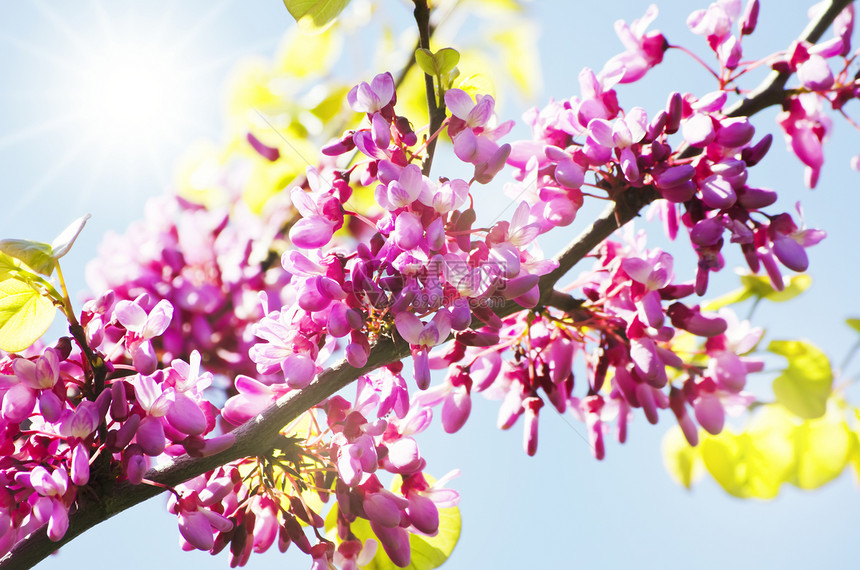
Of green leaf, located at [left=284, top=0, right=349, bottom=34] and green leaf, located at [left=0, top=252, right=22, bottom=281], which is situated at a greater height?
green leaf, located at [left=284, top=0, right=349, bottom=34]

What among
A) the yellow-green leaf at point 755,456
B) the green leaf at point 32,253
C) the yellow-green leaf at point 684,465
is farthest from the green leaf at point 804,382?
the green leaf at point 32,253

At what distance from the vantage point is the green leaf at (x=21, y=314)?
845 millimetres

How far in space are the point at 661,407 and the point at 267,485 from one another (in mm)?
610

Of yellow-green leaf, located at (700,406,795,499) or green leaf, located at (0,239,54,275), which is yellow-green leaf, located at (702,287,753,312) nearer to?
yellow-green leaf, located at (700,406,795,499)

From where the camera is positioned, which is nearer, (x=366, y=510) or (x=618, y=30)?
(x=366, y=510)

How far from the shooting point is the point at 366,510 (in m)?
0.90

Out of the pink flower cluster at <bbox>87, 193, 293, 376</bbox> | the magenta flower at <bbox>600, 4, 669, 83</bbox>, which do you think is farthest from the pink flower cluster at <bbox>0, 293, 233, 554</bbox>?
the magenta flower at <bbox>600, 4, 669, 83</bbox>

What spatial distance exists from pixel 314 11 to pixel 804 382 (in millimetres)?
1083

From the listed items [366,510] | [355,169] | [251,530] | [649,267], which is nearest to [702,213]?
[649,267]

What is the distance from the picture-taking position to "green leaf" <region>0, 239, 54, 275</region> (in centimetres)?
81

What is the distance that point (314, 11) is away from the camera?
0.90m

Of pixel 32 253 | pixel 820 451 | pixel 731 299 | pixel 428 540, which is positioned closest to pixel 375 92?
pixel 32 253

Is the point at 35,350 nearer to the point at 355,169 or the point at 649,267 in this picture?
the point at 355,169

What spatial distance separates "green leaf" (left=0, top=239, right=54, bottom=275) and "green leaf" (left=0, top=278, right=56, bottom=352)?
56 millimetres
